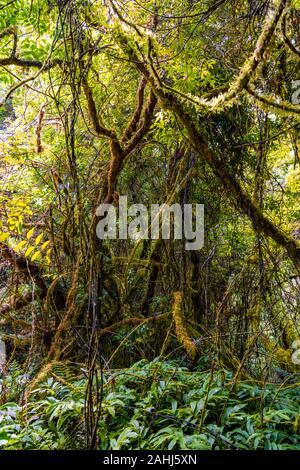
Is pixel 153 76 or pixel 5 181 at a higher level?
pixel 153 76

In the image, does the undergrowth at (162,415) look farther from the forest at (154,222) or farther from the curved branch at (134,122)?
the curved branch at (134,122)

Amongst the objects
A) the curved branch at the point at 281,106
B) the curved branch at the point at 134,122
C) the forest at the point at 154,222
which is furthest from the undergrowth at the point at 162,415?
the curved branch at the point at 134,122

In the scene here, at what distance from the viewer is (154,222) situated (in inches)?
138

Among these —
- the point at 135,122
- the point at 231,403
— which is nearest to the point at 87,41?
the point at 135,122

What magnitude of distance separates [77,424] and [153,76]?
1990 mm

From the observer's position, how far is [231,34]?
254 centimetres

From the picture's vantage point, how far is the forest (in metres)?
1.95

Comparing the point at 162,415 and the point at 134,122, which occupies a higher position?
the point at 134,122

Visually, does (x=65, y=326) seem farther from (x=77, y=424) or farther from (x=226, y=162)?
(x=226, y=162)

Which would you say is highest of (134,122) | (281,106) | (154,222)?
(134,122)

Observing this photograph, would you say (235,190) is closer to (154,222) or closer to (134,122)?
(134,122)

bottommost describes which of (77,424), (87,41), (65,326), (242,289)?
(77,424)

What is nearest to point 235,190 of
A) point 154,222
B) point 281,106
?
point 281,106

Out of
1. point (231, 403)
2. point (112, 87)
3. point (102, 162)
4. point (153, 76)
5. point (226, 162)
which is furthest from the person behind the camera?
point (102, 162)
